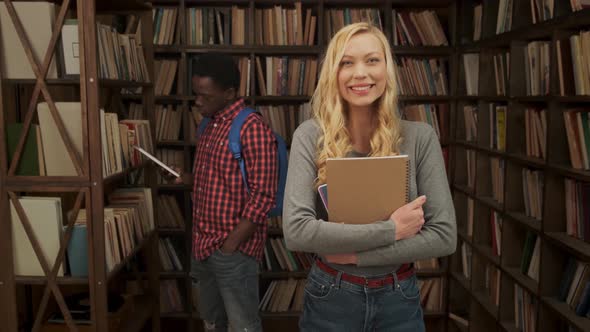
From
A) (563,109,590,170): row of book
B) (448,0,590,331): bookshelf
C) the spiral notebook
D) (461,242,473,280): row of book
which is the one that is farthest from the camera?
(461,242,473,280): row of book

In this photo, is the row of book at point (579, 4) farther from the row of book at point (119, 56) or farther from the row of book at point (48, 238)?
the row of book at point (48, 238)

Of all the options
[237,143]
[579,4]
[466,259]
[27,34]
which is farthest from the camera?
[466,259]

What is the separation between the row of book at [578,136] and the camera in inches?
77.7

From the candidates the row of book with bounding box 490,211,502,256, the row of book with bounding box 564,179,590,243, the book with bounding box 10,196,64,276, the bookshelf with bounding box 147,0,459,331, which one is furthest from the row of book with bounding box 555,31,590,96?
the book with bounding box 10,196,64,276

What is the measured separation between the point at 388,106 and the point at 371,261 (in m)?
0.42

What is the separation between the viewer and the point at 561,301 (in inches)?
84.9

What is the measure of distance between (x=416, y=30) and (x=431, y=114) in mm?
568

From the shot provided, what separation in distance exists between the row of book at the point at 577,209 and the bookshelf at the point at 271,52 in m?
1.38

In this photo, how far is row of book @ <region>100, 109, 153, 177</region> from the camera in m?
2.06

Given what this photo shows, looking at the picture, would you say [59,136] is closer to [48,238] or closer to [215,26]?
[48,238]

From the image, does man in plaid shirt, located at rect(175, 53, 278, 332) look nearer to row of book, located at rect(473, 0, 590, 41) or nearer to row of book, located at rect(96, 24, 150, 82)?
row of book, located at rect(96, 24, 150, 82)

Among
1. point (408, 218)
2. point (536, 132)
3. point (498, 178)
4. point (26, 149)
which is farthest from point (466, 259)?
point (26, 149)

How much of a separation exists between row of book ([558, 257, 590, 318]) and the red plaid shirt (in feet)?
4.19

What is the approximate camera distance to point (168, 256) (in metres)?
3.48
